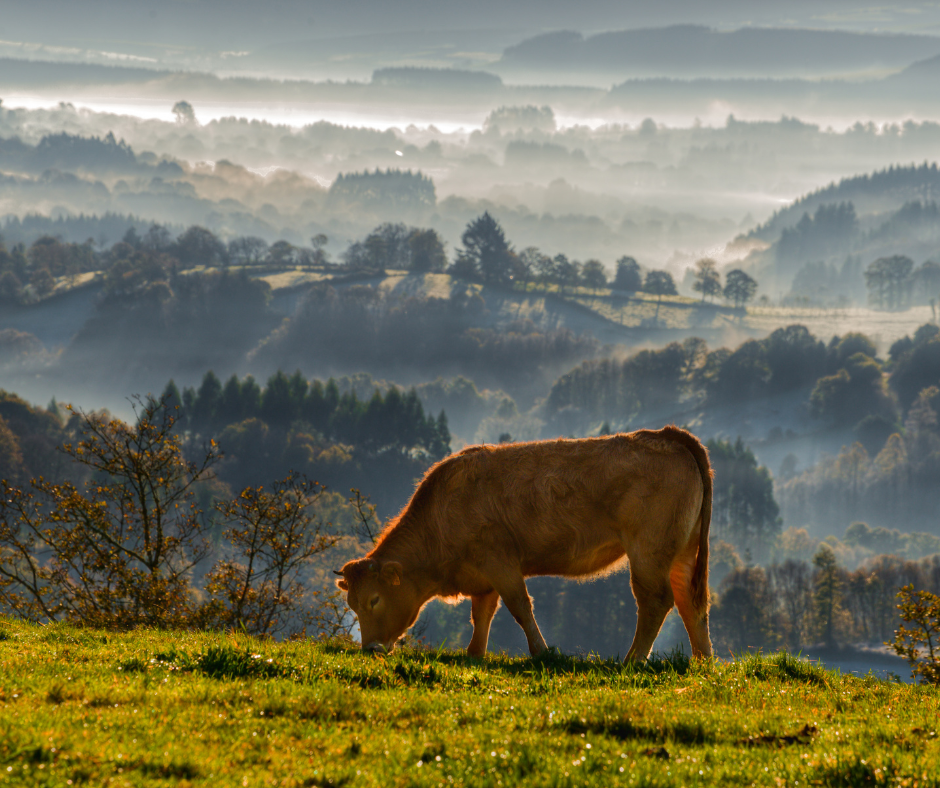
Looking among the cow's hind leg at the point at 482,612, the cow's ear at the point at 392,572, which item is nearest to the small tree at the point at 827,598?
the cow's hind leg at the point at 482,612

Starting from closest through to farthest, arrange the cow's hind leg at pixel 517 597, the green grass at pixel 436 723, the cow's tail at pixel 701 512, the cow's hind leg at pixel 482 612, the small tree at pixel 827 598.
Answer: the green grass at pixel 436 723
the cow's hind leg at pixel 517 597
the cow's tail at pixel 701 512
the cow's hind leg at pixel 482 612
the small tree at pixel 827 598

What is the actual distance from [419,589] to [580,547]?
125 inches

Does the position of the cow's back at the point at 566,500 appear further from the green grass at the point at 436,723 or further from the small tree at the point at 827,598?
the small tree at the point at 827,598

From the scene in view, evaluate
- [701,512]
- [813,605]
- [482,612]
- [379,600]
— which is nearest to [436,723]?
[379,600]

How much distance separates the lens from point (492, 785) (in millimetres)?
6508

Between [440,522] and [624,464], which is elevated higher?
[624,464]

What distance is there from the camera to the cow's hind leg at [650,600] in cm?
1320

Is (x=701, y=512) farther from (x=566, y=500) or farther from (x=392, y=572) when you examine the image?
(x=392, y=572)

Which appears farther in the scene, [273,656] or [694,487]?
Answer: [694,487]

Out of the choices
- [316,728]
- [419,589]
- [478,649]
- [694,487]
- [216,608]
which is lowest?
[216,608]

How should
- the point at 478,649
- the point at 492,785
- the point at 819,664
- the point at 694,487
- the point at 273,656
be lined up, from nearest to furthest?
the point at 492,785
the point at 273,656
the point at 819,664
the point at 694,487
the point at 478,649

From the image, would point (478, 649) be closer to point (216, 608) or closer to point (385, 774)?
point (385, 774)

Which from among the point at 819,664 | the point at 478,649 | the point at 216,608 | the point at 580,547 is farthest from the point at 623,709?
the point at 216,608

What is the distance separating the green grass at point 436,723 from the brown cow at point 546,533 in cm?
269
